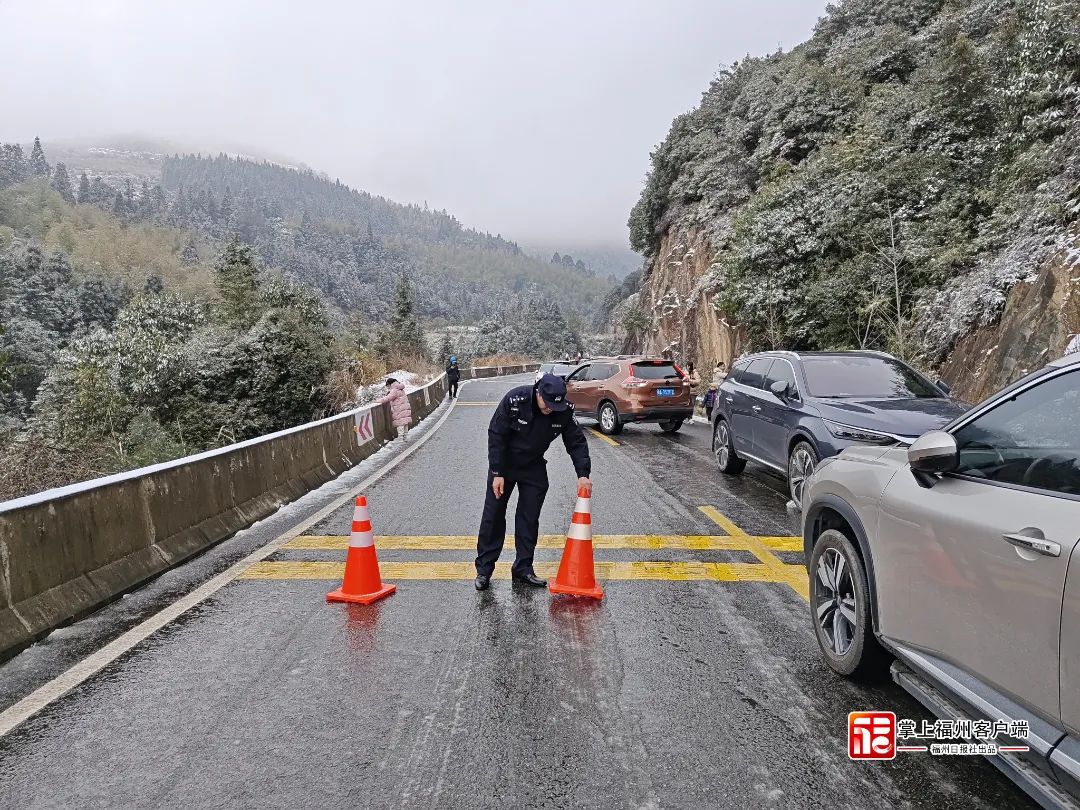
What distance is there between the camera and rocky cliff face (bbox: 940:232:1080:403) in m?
11.2

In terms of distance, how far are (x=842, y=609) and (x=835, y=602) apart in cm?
9

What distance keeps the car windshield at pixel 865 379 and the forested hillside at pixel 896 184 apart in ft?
14.9

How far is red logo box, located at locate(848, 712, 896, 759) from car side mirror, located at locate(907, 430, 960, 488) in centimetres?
111

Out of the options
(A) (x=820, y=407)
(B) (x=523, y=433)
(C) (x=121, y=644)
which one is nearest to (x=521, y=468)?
(B) (x=523, y=433)

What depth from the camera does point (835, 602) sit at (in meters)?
3.93

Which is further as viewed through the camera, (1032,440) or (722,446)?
(722,446)

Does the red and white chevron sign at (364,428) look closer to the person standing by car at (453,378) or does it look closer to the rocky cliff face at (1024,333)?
the rocky cliff face at (1024,333)

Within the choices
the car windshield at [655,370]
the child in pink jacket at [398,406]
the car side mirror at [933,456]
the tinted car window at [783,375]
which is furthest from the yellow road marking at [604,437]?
the car side mirror at [933,456]

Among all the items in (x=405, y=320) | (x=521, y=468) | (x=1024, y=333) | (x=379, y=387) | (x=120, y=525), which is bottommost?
(x=379, y=387)

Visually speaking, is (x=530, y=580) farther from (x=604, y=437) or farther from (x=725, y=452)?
(x=604, y=437)

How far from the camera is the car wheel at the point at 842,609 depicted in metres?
3.59

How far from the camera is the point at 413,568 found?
19.8ft

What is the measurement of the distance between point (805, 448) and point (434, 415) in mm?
16290

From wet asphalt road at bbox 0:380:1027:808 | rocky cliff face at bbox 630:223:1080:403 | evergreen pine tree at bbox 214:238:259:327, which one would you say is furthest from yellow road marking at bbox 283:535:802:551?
evergreen pine tree at bbox 214:238:259:327
